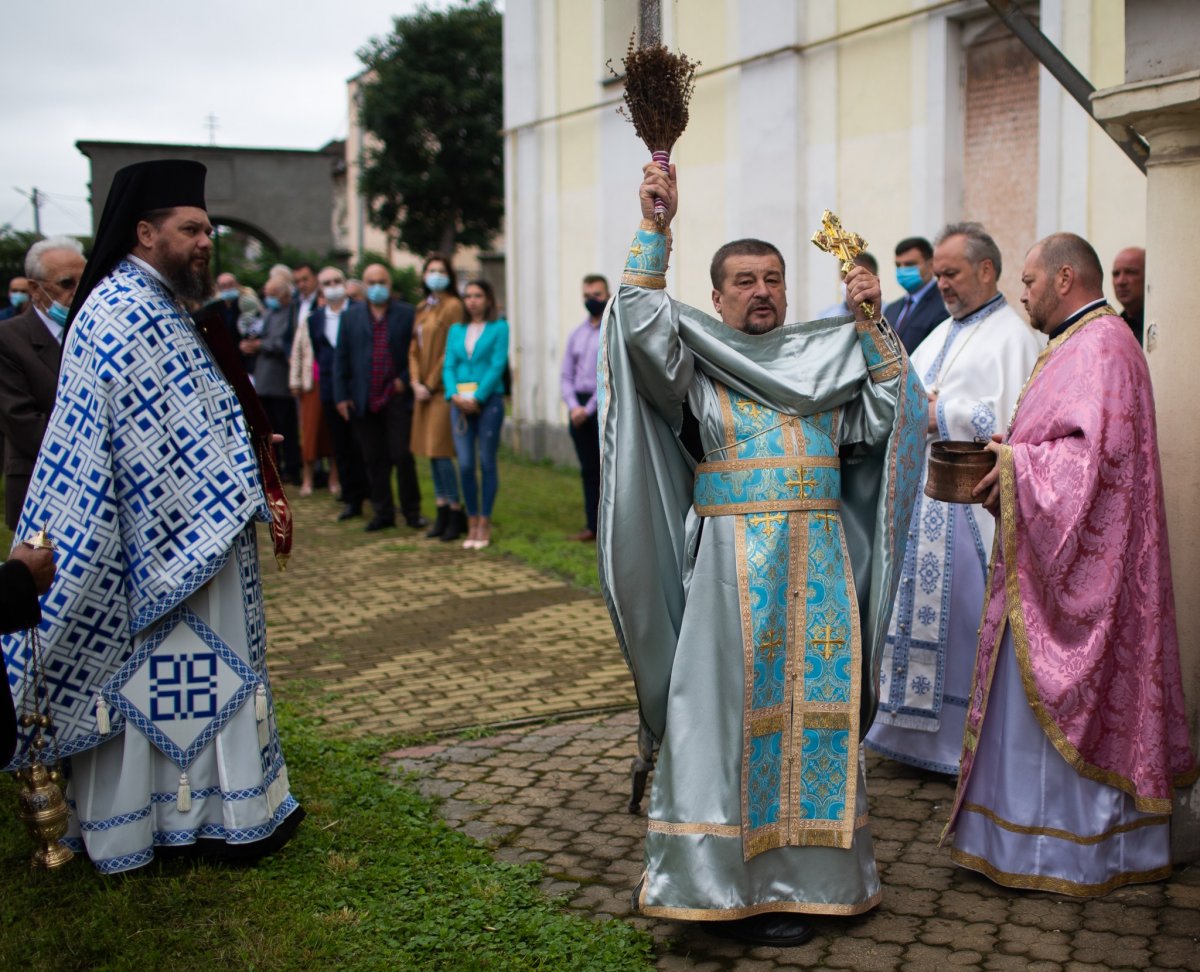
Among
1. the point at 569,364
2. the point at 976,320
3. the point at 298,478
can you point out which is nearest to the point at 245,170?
the point at 298,478

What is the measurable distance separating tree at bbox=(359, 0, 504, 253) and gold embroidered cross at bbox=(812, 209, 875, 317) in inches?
1353

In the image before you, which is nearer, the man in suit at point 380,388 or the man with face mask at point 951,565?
the man with face mask at point 951,565

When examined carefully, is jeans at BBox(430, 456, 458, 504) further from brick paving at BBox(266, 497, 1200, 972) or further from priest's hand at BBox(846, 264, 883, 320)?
priest's hand at BBox(846, 264, 883, 320)

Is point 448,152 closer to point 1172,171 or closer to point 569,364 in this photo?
point 569,364

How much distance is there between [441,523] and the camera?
11070 mm

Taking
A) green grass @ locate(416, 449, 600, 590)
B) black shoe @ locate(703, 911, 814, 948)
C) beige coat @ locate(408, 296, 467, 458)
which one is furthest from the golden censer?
beige coat @ locate(408, 296, 467, 458)

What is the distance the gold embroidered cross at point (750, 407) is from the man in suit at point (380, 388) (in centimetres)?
746

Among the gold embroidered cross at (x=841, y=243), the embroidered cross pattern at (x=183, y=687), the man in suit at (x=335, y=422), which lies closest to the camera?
the gold embroidered cross at (x=841, y=243)

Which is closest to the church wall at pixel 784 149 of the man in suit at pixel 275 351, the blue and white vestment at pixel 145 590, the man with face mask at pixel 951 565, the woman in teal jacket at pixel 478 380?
the man with face mask at pixel 951 565

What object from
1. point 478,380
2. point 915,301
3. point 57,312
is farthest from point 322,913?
point 478,380

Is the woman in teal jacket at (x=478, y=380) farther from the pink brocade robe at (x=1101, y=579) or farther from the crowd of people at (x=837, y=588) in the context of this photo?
the pink brocade robe at (x=1101, y=579)

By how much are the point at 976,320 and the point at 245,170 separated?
31.8m

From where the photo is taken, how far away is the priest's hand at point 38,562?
319cm

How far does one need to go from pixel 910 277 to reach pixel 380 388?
5.01 metres
